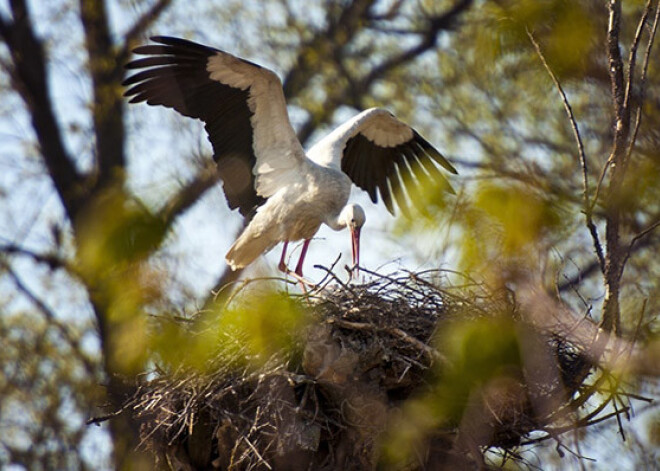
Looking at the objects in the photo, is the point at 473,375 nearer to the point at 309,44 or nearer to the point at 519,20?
the point at 519,20

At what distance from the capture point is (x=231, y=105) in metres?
7.16

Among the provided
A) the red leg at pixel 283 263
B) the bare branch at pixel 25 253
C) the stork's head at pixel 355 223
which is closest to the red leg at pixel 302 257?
the red leg at pixel 283 263

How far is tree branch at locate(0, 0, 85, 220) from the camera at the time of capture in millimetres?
10219

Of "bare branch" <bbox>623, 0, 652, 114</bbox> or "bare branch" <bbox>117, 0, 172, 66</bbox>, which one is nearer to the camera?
"bare branch" <bbox>623, 0, 652, 114</bbox>

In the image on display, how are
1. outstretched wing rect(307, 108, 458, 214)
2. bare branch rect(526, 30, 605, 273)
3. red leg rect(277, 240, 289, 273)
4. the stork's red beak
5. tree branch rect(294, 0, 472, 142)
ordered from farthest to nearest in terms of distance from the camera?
tree branch rect(294, 0, 472, 142) < outstretched wing rect(307, 108, 458, 214) < red leg rect(277, 240, 289, 273) < the stork's red beak < bare branch rect(526, 30, 605, 273)

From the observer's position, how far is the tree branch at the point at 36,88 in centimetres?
1022

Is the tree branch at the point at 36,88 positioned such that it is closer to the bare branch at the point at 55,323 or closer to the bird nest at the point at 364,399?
the bare branch at the point at 55,323

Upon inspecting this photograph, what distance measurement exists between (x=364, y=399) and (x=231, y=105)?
9.25ft

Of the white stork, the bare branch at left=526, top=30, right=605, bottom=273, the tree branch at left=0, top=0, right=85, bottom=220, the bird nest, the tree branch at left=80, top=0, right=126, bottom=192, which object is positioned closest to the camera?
the bare branch at left=526, top=30, right=605, bottom=273

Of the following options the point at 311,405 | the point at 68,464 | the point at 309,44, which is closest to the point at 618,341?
the point at 311,405

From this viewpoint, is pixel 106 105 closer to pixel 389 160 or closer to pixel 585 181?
pixel 389 160

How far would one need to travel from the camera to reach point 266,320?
4160mm

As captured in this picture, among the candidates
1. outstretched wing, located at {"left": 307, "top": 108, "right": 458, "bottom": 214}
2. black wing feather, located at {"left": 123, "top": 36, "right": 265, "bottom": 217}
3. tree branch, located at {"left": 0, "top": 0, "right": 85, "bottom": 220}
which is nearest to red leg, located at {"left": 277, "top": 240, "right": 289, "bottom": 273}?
black wing feather, located at {"left": 123, "top": 36, "right": 265, "bottom": 217}

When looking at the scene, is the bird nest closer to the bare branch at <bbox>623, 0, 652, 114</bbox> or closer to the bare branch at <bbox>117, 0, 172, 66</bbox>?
the bare branch at <bbox>623, 0, 652, 114</bbox>
